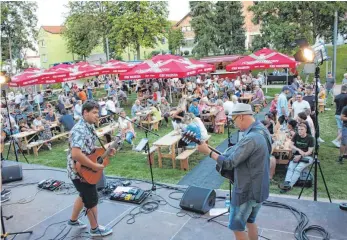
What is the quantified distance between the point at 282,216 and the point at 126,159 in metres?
4.68

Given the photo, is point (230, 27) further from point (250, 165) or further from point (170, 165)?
point (250, 165)

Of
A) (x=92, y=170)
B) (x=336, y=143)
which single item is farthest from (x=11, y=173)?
(x=336, y=143)

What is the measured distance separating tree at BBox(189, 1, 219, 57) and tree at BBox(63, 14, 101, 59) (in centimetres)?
1074

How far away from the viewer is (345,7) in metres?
23.5

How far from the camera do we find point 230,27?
112ft

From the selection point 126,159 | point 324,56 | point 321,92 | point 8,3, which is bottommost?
point 126,159

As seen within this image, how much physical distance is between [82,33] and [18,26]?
6901 mm

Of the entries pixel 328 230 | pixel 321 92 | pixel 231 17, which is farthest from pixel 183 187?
pixel 231 17

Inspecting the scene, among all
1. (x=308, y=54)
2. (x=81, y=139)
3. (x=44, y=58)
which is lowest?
(x=81, y=139)

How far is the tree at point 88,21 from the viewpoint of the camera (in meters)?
33.6

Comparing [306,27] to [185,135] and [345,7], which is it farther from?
[185,135]

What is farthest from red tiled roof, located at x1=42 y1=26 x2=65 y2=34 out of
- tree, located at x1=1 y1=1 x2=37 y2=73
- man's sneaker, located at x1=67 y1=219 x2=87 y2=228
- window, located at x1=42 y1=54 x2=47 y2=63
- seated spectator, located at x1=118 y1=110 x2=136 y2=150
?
man's sneaker, located at x1=67 y1=219 x2=87 y2=228

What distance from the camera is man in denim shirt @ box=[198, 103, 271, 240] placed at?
2953 mm

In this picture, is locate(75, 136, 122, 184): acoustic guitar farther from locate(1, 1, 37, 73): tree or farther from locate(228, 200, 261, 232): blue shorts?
Result: locate(1, 1, 37, 73): tree
